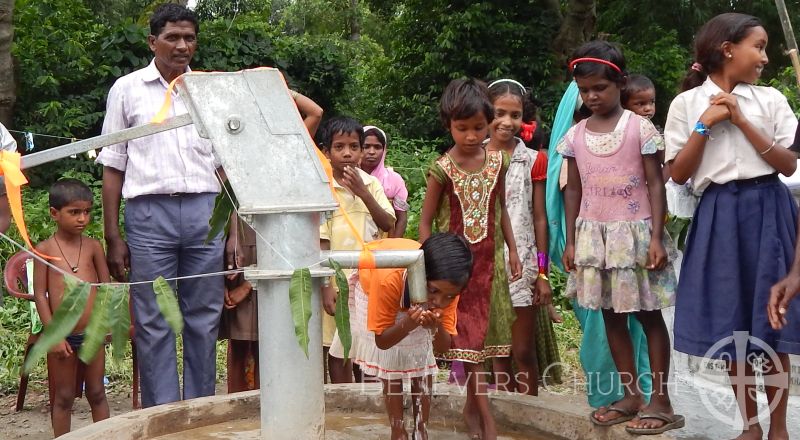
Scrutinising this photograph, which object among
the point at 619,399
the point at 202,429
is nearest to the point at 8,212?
the point at 202,429

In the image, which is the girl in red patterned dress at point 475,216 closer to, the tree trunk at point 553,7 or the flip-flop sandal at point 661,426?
the flip-flop sandal at point 661,426

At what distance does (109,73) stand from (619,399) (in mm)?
7219

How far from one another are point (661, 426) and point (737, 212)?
2.41ft

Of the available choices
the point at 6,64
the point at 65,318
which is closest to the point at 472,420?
the point at 65,318

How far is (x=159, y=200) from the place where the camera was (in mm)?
3840

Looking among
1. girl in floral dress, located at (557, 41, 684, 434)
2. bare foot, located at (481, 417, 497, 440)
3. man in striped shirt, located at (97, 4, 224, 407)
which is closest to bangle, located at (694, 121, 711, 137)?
girl in floral dress, located at (557, 41, 684, 434)

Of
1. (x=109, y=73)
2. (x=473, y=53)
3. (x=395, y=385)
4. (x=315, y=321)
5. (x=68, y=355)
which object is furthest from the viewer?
(x=473, y=53)

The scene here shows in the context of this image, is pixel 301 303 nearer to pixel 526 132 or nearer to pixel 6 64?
pixel 526 132

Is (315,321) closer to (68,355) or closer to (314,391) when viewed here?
(314,391)

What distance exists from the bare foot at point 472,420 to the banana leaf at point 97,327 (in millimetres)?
1710

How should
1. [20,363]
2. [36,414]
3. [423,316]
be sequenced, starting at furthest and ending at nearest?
1. [20,363]
2. [36,414]
3. [423,316]

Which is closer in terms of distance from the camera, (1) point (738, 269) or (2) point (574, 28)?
(1) point (738, 269)

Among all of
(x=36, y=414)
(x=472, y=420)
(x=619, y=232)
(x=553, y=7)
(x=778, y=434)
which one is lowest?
(x=778, y=434)

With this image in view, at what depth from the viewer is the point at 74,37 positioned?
9391 mm
